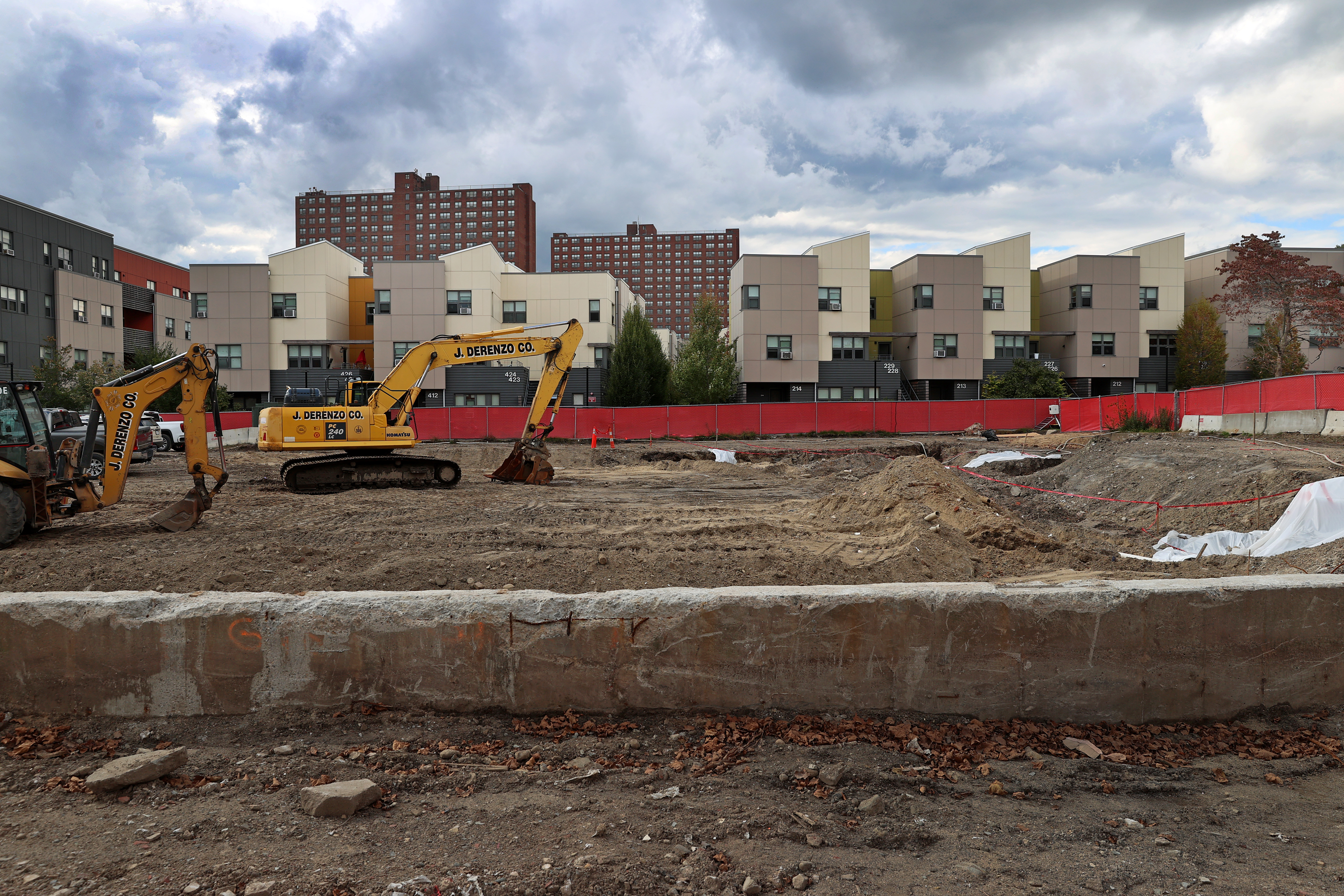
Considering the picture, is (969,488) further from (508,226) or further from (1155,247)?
(508,226)

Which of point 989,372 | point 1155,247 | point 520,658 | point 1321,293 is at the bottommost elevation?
point 520,658

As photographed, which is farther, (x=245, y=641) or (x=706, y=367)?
(x=706, y=367)

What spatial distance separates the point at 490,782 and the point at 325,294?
50.8 meters

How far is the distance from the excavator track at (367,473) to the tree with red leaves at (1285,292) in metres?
46.8

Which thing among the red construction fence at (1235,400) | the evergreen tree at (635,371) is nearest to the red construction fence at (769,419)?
the red construction fence at (1235,400)

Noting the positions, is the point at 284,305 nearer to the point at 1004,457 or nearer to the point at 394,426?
the point at 394,426

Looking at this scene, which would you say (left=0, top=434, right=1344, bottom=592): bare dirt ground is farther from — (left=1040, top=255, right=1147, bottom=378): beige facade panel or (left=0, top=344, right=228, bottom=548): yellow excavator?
(left=1040, top=255, right=1147, bottom=378): beige facade panel

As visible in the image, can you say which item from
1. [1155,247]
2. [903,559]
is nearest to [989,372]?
[1155,247]

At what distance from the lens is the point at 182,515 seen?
10.8 m

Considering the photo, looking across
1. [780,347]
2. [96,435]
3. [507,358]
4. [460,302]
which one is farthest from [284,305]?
[96,435]

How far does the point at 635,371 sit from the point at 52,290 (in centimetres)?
3413

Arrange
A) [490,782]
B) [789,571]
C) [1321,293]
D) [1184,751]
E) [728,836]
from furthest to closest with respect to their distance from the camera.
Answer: [1321,293] → [789,571] → [1184,751] → [490,782] → [728,836]

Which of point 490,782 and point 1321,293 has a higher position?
point 1321,293

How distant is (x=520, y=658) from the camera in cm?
440
